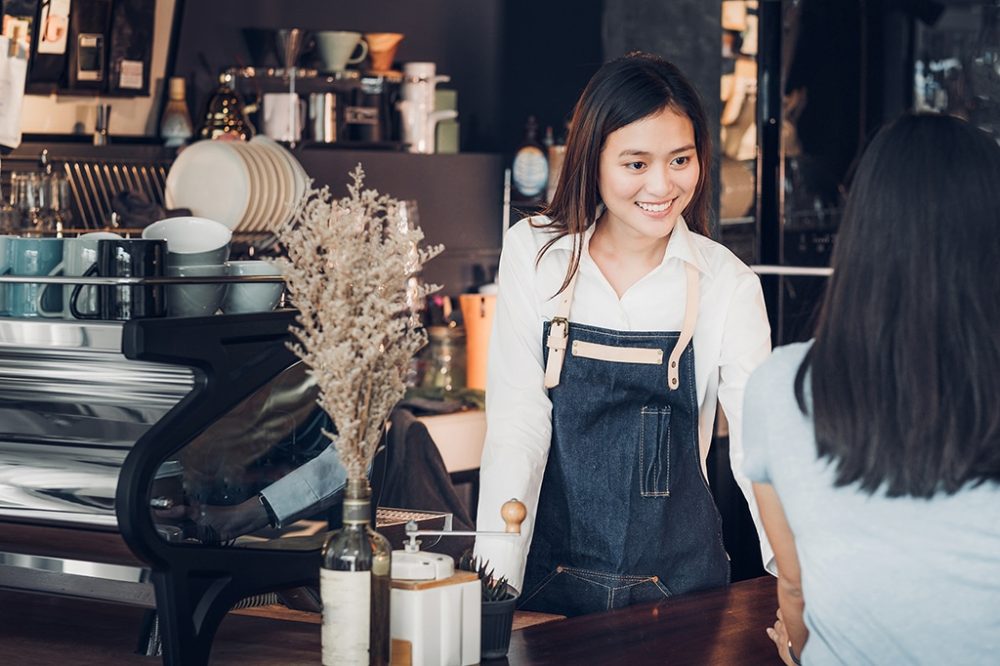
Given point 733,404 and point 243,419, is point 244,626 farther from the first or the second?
point 733,404

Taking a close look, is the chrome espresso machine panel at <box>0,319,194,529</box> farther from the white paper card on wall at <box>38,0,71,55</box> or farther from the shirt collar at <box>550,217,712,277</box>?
the white paper card on wall at <box>38,0,71,55</box>

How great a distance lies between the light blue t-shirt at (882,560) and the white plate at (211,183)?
2.67 metres

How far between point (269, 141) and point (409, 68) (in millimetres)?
758

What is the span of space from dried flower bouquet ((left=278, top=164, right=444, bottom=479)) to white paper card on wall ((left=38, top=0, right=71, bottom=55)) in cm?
266

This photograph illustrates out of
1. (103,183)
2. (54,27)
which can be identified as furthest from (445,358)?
(54,27)

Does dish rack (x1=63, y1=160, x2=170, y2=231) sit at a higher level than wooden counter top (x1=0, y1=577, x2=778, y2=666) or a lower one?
higher

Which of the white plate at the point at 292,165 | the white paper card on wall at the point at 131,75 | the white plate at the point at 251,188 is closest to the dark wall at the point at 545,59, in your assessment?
the white plate at the point at 292,165

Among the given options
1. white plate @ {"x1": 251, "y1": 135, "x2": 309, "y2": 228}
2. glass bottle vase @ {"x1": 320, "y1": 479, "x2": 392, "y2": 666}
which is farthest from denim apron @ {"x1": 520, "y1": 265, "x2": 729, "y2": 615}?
white plate @ {"x1": 251, "y1": 135, "x2": 309, "y2": 228}

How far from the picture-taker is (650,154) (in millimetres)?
1995

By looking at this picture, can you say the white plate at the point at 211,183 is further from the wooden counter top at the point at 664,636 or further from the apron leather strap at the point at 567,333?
the wooden counter top at the point at 664,636

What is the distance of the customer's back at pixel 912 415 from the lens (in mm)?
1228

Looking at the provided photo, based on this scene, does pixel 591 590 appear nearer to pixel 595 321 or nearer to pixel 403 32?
pixel 595 321

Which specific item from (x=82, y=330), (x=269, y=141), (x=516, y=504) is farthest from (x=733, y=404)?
(x=269, y=141)

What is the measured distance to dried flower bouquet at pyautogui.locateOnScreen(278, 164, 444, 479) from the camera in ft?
4.45
